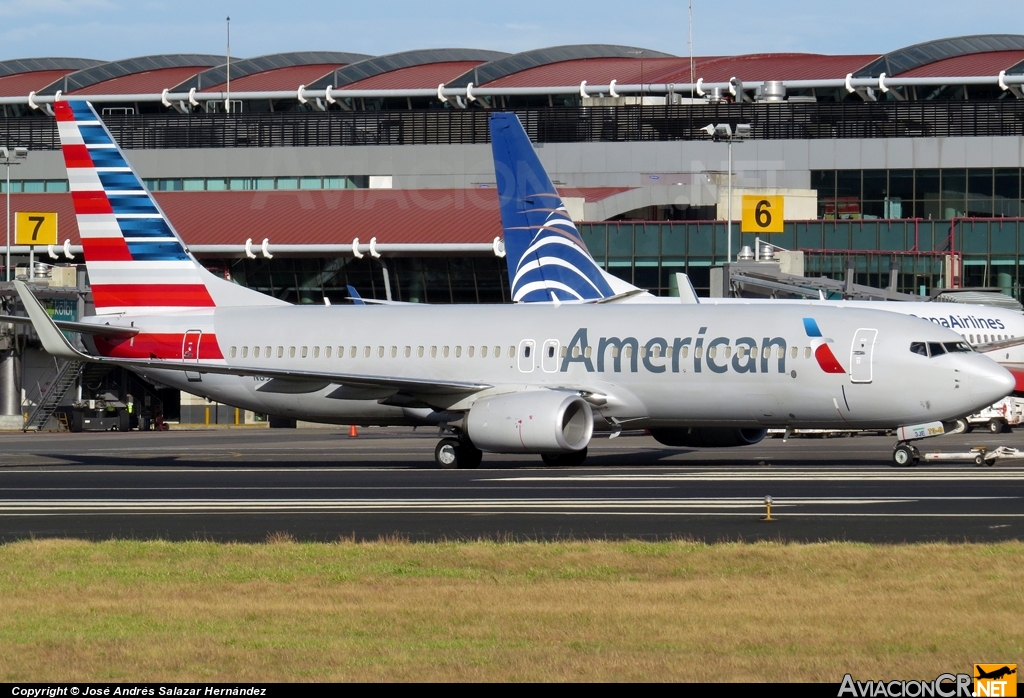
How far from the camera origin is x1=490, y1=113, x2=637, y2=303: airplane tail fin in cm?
4478

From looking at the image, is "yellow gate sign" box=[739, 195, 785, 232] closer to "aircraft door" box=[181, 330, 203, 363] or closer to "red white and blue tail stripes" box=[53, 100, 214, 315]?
"red white and blue tail stripes" box=[53, 100, 214, 315]

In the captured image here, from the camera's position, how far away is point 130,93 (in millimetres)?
105625

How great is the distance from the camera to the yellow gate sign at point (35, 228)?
2726 inches

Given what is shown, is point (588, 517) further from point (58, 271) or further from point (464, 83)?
point (464, 83)

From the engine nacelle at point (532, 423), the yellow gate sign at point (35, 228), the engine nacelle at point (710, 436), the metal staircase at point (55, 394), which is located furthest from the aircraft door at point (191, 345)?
the yellow gate sign at point (35, 228)

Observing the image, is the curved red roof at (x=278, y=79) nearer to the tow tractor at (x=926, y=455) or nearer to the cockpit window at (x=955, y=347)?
the tow tractor at (x=926, y=455)

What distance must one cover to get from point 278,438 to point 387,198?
1300 inches

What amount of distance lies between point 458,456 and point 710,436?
220 inches

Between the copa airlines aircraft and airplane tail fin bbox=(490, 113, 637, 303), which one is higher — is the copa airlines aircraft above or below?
below

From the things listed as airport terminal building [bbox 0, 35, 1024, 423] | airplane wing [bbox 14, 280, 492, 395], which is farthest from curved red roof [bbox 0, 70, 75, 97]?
airplane wing [bbox 14, 280, 492, 395]

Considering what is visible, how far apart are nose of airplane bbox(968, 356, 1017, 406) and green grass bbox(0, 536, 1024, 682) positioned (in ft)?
43.2

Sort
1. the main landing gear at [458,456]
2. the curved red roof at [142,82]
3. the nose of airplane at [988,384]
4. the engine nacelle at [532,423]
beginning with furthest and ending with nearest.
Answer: the curved red roof at [142,82]
the main landing gear at [458,456]
the engine nacelle at [532,423]
the nose of airplane at [988,384]

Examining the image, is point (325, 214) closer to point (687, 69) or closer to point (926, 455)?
point (687, 69)

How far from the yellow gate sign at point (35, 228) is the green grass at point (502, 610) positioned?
55.3m
